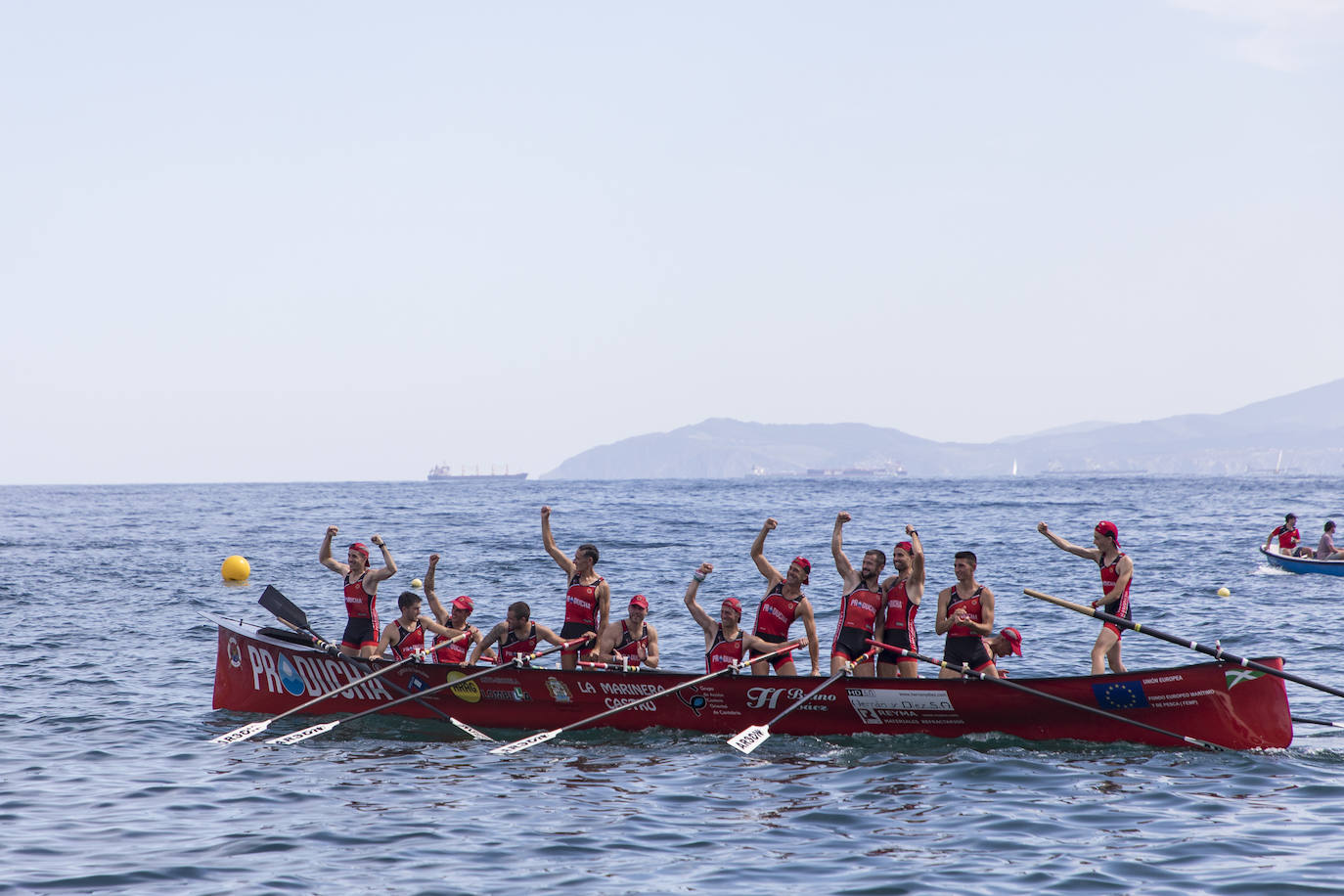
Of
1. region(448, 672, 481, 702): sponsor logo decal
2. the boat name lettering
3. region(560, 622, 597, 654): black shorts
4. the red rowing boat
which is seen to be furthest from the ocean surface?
region(560, 622, 597, 654): black shorts

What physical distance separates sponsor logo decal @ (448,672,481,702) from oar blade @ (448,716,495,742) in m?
0.32

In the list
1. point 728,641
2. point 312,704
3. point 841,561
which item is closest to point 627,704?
point 728,641

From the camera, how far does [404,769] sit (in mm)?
13203

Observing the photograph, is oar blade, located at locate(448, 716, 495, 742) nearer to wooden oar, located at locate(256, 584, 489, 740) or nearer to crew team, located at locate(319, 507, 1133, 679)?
wooden oar, located at locate(256, 584, 489, 740)

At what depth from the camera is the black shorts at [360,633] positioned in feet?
52.2

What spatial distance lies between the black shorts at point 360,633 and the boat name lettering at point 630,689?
3.65 meters

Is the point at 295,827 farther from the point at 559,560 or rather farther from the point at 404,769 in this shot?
the point at 559,560

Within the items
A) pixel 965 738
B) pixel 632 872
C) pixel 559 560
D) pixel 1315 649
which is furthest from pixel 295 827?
pixel 1315 649

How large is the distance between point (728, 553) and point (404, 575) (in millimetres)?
12723

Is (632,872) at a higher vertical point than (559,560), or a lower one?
lower

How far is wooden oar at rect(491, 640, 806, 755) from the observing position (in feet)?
45.8

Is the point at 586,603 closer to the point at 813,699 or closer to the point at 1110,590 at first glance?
the point at 813,699

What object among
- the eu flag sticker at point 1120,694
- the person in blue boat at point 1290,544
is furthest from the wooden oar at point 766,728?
the person in blue boat at point 1290,544

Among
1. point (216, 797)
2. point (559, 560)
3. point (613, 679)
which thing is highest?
point (559, 560)
